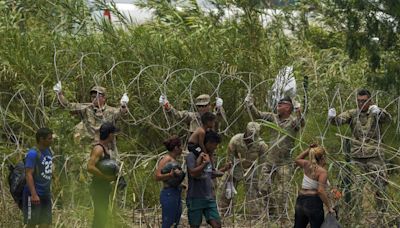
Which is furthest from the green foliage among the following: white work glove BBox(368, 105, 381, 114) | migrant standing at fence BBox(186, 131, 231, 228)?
migrant standing at fence BBox(186, 131, 231, 228)

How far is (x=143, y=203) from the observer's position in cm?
1134

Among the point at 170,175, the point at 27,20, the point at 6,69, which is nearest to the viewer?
the point at 170,175

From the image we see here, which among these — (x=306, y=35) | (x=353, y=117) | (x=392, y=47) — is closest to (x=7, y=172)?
(x=353, y=117)

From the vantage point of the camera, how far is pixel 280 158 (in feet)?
37.8

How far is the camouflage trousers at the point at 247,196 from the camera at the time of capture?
11016 mm

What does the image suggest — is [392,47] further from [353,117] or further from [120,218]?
[120,218]

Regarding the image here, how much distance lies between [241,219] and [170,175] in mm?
1683

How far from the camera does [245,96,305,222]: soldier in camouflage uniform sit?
1080 centimetres

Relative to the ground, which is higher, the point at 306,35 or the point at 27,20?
the point at 27,20

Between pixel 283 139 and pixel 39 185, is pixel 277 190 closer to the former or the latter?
pixel 283 139

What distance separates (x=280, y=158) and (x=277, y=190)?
0.70 meters

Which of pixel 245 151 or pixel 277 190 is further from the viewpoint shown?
pixel 245 151

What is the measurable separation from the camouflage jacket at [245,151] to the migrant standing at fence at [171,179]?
1813 mm

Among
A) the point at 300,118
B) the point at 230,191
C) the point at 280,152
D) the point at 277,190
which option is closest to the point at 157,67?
the point at 280,152
